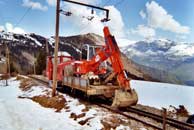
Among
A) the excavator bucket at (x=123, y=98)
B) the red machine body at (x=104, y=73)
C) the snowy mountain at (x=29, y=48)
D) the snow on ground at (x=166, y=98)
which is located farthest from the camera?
the snowy mountain at (x=29, y=48)

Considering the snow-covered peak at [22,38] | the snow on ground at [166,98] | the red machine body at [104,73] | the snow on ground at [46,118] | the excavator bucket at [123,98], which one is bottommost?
the snow on ground at [166,98]

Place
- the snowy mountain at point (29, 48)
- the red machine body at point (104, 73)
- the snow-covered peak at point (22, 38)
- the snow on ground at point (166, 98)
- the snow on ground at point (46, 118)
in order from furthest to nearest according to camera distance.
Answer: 1. the snow-covered peak at point (22, 38)
2. the snowy mountain at point (29, 48)
3. the snow on ground at point (166, 98)
4. the red machine body at point (104, 73)
5. the snow on ground at point (46, 118)

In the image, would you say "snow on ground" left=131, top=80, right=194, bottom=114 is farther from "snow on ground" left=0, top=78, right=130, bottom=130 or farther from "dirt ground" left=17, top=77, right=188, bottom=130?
"snow on ground" left=0, top=78, right=130, bottom=130

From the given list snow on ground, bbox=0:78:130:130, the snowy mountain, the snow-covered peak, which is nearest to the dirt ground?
snow on ground, bbox=0:78:130:130

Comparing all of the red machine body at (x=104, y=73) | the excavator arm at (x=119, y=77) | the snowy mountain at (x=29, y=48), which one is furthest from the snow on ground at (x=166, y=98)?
the snowy mountain at (x=29, y=48)

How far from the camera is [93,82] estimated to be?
1736cm

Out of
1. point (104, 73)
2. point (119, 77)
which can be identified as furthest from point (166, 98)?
point (119, 77)

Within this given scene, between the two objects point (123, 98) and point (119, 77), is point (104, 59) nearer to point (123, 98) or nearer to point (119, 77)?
point (119, 77)

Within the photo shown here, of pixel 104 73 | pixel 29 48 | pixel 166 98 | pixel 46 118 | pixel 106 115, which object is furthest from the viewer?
pixel 29 48

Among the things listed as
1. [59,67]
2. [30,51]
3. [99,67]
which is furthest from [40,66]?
[30,51]

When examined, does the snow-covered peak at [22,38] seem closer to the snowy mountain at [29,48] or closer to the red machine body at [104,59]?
the snowy mountain at [29,48]

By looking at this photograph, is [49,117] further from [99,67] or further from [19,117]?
[99,67]

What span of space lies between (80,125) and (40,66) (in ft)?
180

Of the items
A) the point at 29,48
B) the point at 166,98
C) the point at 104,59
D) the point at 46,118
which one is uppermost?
the point at 29,48
